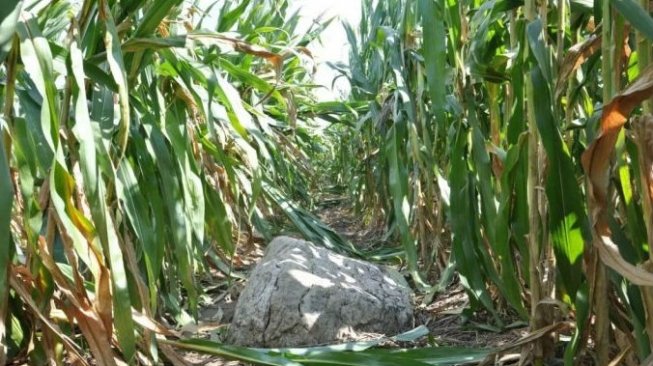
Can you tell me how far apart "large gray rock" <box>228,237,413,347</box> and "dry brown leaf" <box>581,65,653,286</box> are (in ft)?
2.54

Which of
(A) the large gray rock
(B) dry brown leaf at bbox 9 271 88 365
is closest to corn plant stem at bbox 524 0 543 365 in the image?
(A) the large gray rock

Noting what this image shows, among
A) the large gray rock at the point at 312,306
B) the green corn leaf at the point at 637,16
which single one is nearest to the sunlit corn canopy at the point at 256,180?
the green corn leaf at the point at 637,16

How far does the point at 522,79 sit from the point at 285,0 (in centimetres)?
214

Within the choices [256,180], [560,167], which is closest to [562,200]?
[560,167]

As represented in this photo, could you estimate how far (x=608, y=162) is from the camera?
2.24ft

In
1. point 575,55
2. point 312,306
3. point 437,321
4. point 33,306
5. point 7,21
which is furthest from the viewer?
point 437,321

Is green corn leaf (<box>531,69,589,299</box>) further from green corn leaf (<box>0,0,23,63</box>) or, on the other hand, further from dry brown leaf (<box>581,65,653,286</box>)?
green corn leaf (<box>0,0,23,63</box>)

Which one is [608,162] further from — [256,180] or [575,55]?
[256,180]

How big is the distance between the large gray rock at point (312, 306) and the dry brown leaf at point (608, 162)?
78 centimetres

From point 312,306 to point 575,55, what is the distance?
76cm

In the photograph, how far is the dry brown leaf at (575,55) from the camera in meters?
0.89

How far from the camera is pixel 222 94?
112 centimetres

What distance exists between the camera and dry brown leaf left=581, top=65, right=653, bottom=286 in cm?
62

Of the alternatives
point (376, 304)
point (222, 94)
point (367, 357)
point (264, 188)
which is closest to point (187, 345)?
point (367, 357)
